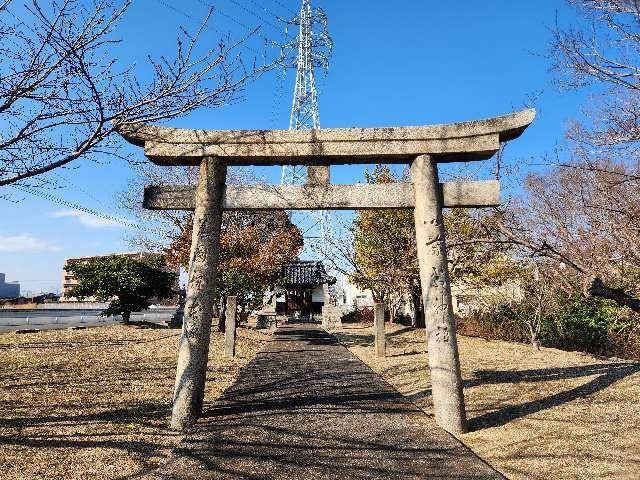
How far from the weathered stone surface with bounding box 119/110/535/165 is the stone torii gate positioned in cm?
1

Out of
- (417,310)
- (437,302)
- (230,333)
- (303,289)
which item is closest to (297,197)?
A: (437,302)

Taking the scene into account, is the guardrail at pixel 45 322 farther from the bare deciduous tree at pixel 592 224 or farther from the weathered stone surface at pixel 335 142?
the bare deciduous tree at pixel 592 224

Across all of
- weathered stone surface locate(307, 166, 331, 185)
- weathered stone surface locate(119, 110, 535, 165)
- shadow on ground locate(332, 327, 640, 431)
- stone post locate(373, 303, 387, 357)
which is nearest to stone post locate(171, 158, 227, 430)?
weathered stone surface locate(119, 110, 535, 165)

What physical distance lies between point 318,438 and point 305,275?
26349 mm

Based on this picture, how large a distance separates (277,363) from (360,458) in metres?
6.29

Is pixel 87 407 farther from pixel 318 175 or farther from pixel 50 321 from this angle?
pixel 50 321

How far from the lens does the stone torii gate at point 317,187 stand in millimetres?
5242

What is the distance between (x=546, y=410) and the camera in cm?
559

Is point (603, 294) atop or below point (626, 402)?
atop

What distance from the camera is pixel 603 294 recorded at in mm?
6215

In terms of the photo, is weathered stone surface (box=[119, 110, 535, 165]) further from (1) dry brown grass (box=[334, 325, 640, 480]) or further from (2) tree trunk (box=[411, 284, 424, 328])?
(2) tree trunk (box=[411, 284, 424, 328])

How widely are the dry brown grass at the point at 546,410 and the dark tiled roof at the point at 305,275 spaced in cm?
1933

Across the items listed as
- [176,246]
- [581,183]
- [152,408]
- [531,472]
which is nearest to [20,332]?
[176,246]

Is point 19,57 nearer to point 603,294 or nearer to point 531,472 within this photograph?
point 531,472
